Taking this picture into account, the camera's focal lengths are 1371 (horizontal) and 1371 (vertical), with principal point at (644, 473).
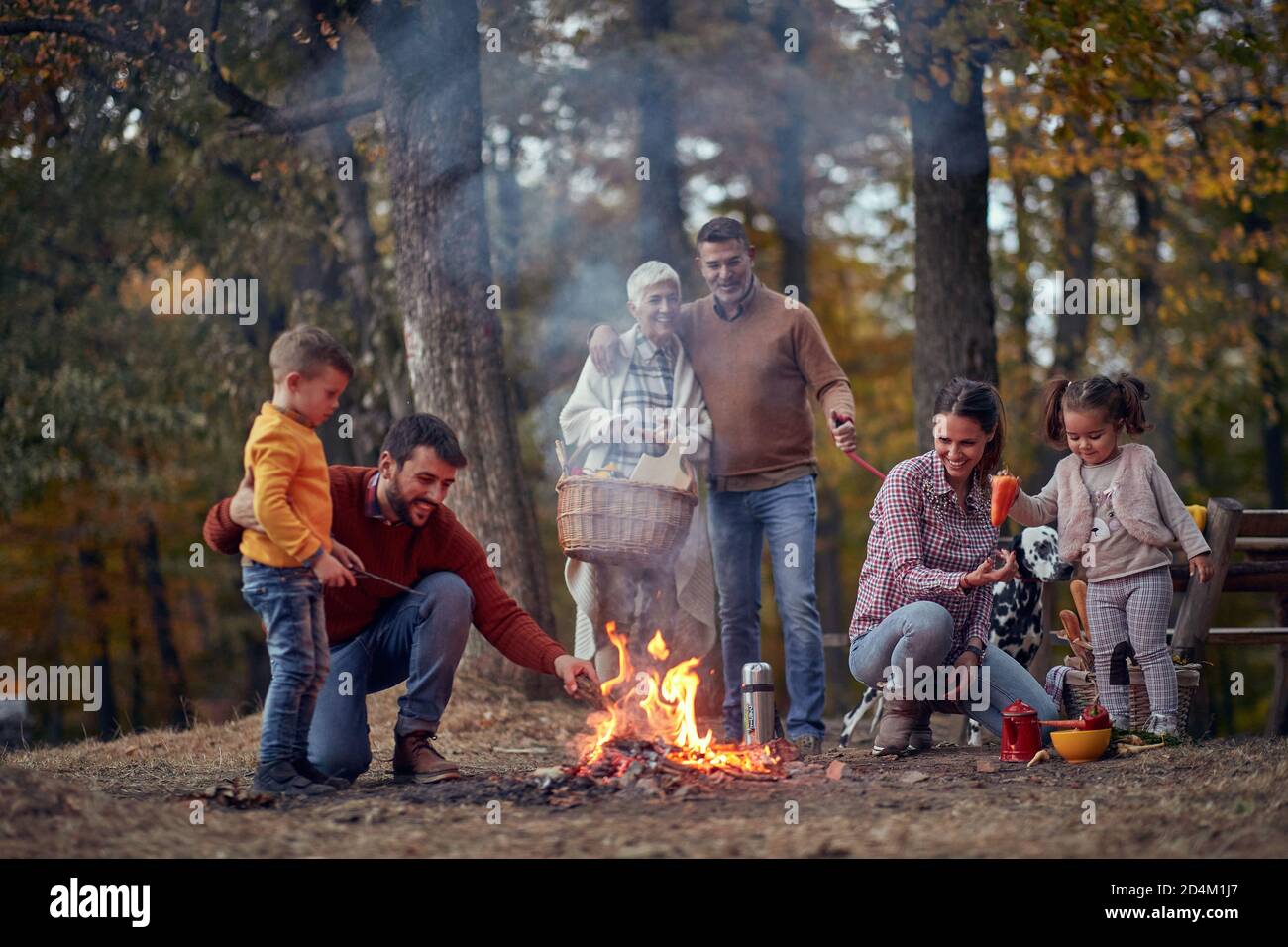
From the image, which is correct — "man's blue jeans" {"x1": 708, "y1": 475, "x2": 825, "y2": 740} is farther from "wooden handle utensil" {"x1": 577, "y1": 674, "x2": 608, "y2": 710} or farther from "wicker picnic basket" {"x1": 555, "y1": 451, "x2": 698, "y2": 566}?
"wooden handle utensil" {"x1": 577, "y1": 674, "x2": 608, "y2": 710}

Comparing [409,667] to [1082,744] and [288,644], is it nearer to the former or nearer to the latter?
[288,644]

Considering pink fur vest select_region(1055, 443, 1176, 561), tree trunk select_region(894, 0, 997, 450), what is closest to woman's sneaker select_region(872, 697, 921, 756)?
pink fur vest select_region(1055, 443, 1176, 561)

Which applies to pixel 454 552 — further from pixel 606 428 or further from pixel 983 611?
pixel 983 611

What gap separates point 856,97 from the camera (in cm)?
1552

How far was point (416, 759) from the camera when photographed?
557 centimetres

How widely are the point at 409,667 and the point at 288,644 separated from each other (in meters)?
0.82

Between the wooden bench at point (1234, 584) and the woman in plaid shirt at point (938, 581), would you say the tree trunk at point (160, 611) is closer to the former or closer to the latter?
the woman in plaid shirt at point (938, 581)

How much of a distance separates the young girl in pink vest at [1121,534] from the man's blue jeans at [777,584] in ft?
3.40

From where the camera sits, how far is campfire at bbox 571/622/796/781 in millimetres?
5133

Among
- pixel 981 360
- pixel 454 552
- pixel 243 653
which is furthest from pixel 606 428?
pixel 243 653

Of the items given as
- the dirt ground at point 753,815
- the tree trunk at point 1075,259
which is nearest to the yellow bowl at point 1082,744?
the dirt ground at point 753,815

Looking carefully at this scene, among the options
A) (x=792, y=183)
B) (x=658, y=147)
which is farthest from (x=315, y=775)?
(x=792, y=183)

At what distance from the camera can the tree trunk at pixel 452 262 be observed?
8297mm

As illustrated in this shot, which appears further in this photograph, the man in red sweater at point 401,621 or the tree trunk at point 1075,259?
the tree trunk at point 1075,259
